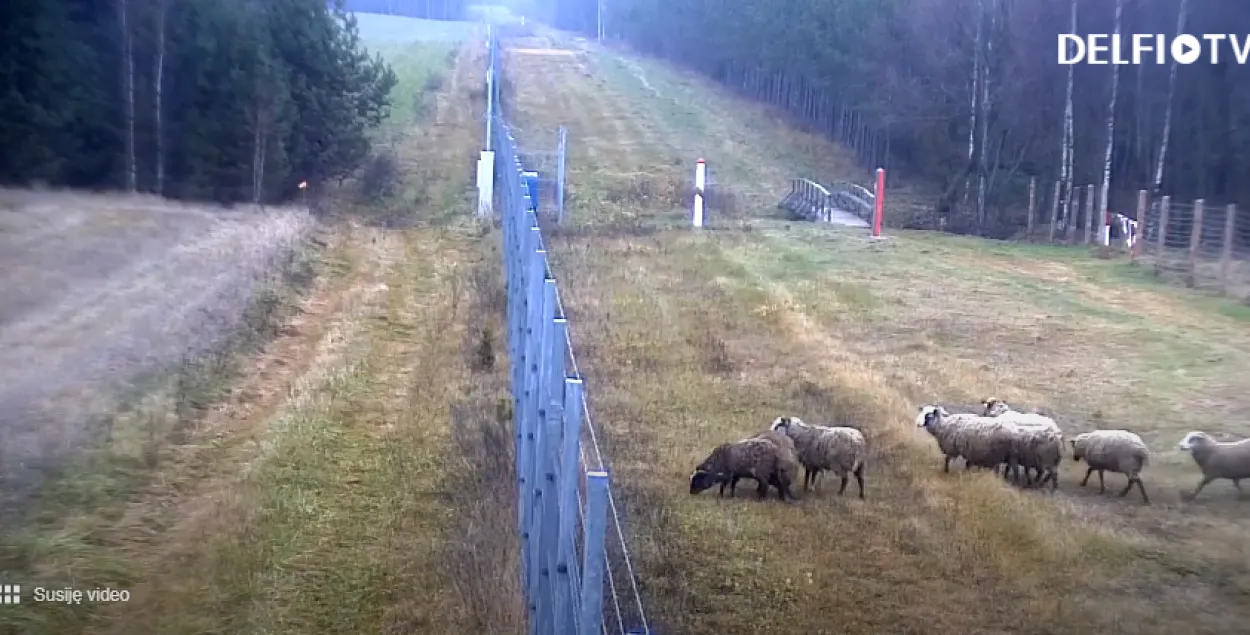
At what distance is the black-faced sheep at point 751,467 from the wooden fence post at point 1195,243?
8.88 metres

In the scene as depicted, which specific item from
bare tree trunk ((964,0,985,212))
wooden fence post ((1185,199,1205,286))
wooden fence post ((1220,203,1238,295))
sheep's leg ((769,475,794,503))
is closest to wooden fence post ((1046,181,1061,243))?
bare tree trunk ((964,0,985,212))

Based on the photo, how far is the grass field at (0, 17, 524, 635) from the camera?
5.16 metres

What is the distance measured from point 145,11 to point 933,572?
38.9 ft

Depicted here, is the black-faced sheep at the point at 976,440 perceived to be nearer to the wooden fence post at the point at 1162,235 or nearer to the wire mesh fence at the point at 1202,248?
the wire mesh fence at the point at 1202,248

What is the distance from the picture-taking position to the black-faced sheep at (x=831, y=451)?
687cm

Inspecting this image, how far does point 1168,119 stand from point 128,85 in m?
11.6

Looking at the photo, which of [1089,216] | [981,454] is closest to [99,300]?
[981,454]

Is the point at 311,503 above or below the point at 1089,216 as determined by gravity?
below

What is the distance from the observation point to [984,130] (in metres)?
22.3

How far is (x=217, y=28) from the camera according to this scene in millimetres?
15469

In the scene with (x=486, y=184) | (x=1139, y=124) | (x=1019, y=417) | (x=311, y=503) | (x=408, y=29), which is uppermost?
(x=408, y=29)

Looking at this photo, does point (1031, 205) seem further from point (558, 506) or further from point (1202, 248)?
point (558, 506)

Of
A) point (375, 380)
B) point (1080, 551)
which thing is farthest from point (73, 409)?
point (1080, 551)

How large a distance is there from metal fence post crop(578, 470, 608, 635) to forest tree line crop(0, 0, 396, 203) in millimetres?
11247
